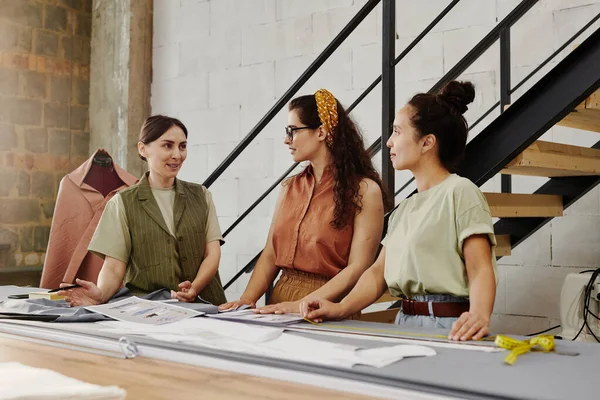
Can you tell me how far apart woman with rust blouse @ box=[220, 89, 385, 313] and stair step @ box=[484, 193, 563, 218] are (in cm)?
71

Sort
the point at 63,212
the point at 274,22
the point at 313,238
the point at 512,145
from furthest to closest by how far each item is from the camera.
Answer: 1. the point at 274,22
2. the point at 63,212
3. the point at 512,145
4. the point at 313,238

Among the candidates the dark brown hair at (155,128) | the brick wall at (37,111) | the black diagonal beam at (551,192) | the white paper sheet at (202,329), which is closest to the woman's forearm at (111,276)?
the dark brown hair at (155,128)

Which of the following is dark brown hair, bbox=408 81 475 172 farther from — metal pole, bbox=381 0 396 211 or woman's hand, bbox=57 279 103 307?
woman's hand, bbox=57 279 103 307

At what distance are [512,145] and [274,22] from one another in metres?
2.90

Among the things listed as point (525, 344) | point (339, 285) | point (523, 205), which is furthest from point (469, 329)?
point (523, 205)

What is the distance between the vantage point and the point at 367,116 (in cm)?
468

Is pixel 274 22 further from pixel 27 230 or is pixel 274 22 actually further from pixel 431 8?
pixel 27 230

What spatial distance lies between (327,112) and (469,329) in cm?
118

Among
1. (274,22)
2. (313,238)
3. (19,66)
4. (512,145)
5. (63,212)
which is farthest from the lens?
(19,66)

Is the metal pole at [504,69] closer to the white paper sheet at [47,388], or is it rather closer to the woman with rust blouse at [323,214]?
the woman with rust blouse at [323,214]

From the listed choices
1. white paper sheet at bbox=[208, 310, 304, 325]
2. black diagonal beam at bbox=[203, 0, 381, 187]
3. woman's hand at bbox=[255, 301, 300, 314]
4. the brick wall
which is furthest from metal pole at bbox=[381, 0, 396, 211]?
the brick wall

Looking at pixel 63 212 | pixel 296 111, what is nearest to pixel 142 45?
pixel 63 212

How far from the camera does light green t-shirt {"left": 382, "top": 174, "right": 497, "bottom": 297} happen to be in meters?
1.89

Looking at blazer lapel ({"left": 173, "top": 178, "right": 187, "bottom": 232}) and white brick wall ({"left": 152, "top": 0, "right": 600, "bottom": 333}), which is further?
white brick wall ({"left": 152, "top": 0, "right": 600, "bottom": 333})
